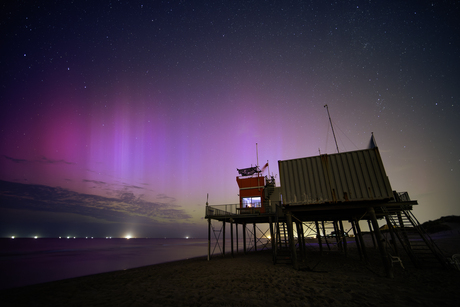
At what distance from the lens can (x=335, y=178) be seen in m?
13.2

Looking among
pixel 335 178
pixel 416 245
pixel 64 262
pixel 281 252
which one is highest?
pixel 335 178

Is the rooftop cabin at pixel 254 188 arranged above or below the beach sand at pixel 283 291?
above

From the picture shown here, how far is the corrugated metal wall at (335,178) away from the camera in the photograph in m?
12.3

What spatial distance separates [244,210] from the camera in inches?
962

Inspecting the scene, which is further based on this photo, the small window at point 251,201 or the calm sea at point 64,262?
the small window at point 251,201

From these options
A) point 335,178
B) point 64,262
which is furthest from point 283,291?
point 64,262

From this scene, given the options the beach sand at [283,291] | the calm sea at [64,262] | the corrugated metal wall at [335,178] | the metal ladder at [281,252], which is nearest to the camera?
the beach sand at [283,291]

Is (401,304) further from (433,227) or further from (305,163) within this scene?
(433,227)

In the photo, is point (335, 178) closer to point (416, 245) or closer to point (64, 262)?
point (416, 245)

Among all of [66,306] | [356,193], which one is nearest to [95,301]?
[66,306]

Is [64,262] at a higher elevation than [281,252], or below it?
below

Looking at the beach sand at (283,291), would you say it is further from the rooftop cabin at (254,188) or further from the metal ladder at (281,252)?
the rooftop cabin at (254,188)

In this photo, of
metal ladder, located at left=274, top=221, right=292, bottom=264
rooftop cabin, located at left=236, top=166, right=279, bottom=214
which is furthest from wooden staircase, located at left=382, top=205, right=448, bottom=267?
rooftop cabin, located at left=236, top=166, right=279, bottom=214

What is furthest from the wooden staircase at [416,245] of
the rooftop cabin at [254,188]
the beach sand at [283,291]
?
the rooftop cabin at [254,188]
